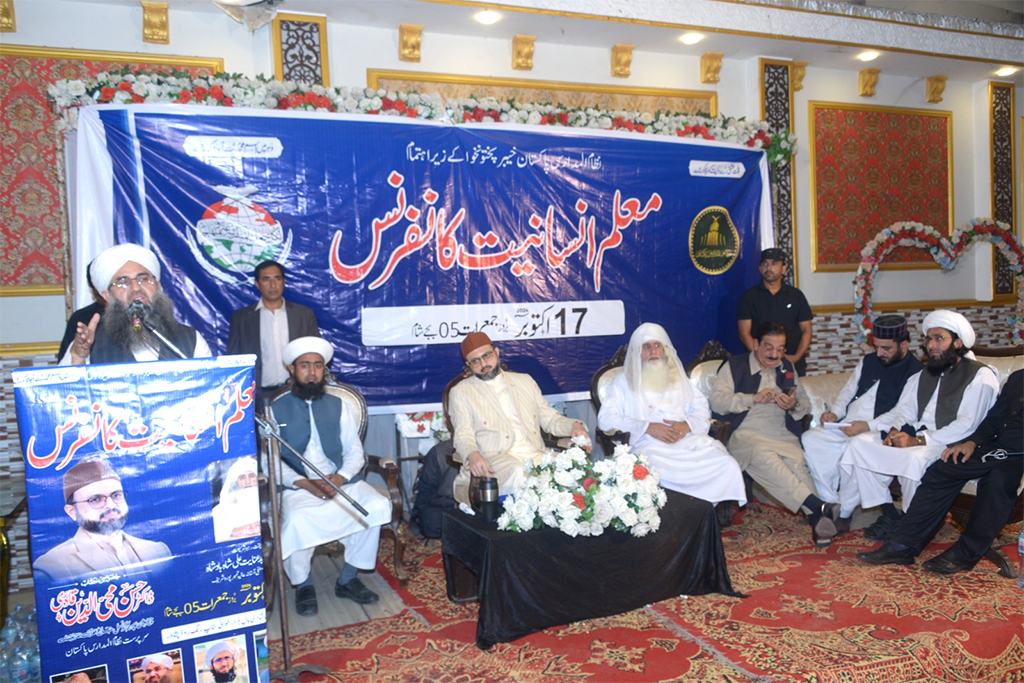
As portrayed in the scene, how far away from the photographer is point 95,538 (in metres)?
2.36

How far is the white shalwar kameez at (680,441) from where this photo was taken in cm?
474

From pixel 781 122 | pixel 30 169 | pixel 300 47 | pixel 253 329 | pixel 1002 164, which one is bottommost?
pixel 253 329

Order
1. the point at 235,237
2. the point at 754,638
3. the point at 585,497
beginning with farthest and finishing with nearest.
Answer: the point at 235,237 < the point at 585,497 < the point at 754,638

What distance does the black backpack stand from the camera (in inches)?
194

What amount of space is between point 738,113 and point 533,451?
13.6 feet

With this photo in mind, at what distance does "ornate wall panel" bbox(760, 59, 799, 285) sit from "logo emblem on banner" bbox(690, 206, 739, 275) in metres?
0.90

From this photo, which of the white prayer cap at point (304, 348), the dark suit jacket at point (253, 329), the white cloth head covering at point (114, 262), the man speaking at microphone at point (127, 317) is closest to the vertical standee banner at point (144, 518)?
the man speaking at microphone at point (127, 317)

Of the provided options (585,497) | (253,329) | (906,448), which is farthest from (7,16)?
(906,448)

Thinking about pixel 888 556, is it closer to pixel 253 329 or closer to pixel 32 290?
pixel 253 329

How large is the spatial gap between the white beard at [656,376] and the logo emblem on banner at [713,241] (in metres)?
1.39

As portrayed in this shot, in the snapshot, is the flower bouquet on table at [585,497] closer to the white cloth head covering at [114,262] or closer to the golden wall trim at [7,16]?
the white cloth head covering at [114,262]

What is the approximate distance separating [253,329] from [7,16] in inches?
103

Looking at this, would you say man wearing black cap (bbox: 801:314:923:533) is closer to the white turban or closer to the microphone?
the white turban

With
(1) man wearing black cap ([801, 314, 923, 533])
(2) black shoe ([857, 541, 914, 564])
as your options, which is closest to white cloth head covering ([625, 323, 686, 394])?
(1) man wearing black cap ([801, 314, 923, 533])
